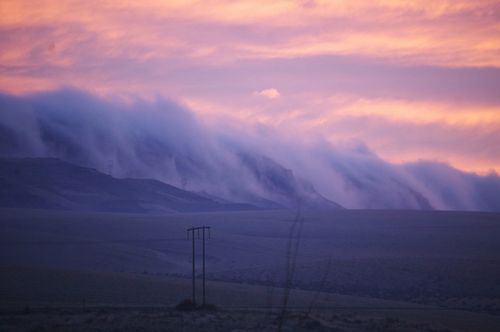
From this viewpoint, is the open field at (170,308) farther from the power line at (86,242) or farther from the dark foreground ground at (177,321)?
the power line at (86,242)

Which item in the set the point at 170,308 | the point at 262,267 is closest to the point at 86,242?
the point at 262,267

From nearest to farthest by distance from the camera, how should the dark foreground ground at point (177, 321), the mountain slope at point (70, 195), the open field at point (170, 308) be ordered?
the dark foreground ground at point (177, 321), the open field at point (170, 308), the mountain slope at point (70, 195)

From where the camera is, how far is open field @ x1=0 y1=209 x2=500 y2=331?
137ft

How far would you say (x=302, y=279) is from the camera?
62.3 m

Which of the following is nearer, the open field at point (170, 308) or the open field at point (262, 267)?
the open field at point (170, 308)

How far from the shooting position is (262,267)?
227 feet

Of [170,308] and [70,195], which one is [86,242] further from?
[70,195]


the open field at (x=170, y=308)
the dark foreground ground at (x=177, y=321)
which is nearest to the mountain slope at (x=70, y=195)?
the open field at (x=170, y=308)

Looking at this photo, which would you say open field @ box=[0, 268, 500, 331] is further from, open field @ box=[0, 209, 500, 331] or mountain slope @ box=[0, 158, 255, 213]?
mountain slope @ box=[0, 158, 255, 213]

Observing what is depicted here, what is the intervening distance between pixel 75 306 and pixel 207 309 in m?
7.56

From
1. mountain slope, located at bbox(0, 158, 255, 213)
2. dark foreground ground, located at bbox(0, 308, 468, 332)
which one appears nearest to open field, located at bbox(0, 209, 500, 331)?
dark foreground ground, located at bbox(0, 308, 468, 332)

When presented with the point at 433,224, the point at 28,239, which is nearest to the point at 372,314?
the point at 28,239

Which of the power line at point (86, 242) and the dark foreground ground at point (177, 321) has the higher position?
the power line at point (86, 242)

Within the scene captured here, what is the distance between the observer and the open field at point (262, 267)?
41.8 metres
